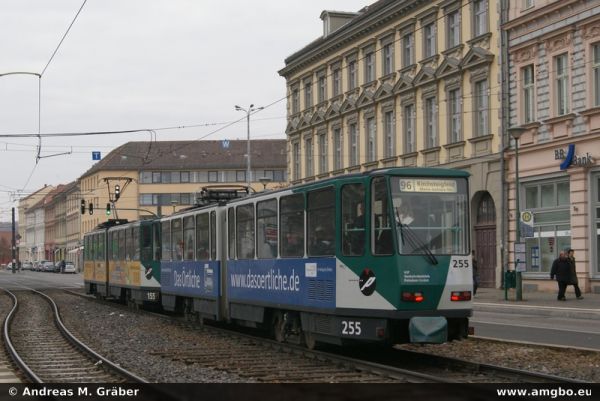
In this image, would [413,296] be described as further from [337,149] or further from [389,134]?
[337,149]

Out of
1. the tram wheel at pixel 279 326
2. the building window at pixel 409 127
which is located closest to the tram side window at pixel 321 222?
the tram wheel at pixel 279 326

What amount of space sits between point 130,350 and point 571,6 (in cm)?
2074

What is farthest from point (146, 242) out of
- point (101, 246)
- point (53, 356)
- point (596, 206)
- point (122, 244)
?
point (596, 206)

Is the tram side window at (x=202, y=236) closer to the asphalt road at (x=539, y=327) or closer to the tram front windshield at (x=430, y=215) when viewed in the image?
the asphalt road at (x=539, y=327)

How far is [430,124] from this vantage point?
40.6 metres

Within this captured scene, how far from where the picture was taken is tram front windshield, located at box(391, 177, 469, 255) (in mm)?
13578

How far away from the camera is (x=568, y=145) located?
105 ft

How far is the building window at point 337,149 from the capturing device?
4925cm

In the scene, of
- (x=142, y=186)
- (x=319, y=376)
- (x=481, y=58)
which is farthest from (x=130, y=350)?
(x=142, y=186)

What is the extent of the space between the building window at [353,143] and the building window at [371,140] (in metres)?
1.46

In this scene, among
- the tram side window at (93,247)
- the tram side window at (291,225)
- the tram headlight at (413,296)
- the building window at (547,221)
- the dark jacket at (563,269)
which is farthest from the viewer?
the tram side window at (93,247)

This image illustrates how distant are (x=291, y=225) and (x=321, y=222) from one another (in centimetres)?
120

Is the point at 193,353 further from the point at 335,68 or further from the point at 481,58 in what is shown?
the point at 335,68

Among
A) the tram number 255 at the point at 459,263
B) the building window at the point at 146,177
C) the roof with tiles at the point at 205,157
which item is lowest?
the tram number 255 at the point at 459,263
